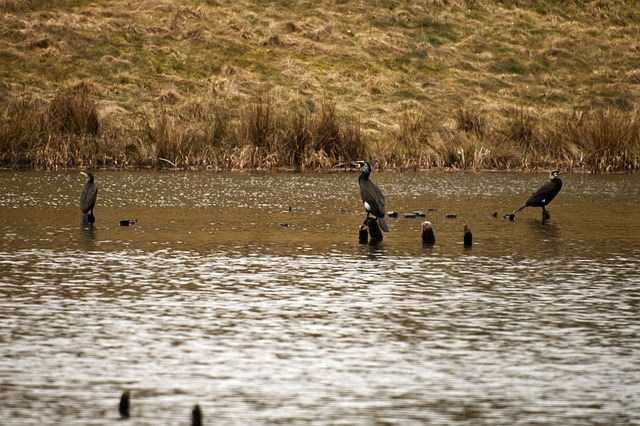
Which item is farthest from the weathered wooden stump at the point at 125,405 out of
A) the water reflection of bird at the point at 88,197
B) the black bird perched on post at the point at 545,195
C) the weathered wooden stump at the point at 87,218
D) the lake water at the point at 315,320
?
the black bird perched on post at the point at 545,195

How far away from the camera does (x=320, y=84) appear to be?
4928cm

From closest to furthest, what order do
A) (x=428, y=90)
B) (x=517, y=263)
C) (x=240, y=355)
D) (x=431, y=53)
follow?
(x=240, y=355) < (x=517, y=263) < (x=428, y=90) < (x=431, y=53)

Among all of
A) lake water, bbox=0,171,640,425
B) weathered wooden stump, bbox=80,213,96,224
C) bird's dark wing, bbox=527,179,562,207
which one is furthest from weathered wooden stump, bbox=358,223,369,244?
bird's dark wing, bbox=527,179,562,207

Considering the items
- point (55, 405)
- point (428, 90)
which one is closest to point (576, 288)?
point (55, 405)

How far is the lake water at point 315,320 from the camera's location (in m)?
8.59

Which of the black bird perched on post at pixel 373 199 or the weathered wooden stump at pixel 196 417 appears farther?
the black bird perched on post at pixel 373 199

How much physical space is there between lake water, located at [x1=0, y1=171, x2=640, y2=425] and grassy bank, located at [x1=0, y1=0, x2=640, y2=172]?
12926 mm

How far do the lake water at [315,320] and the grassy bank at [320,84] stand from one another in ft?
42.4

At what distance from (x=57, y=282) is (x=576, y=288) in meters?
5.82

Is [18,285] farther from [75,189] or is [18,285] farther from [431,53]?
[431,53]

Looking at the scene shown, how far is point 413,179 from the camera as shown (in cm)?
3266

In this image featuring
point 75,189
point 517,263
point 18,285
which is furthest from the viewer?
point 75,189

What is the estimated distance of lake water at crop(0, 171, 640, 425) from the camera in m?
8.59

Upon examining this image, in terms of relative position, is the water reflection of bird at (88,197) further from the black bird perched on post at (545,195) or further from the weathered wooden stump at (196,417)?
the weathered wooden stump at (196,417)
